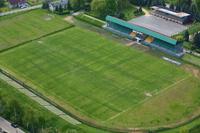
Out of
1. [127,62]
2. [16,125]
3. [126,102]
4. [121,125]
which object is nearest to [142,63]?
[127,62]

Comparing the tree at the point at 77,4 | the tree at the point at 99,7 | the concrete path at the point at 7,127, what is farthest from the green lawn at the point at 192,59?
the concrete path at the point at 7,127

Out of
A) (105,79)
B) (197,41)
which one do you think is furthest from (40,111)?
(197,41)

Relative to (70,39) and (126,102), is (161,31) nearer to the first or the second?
(70,39)

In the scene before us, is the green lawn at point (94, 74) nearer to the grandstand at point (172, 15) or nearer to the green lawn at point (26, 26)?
the green lawn at point (26, 26)

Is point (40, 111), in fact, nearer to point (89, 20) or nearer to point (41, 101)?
point (41, 101)

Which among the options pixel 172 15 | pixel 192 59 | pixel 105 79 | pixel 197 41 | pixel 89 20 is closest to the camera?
pixel 105 79
